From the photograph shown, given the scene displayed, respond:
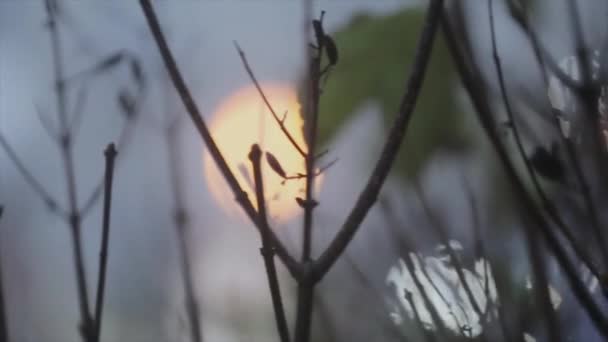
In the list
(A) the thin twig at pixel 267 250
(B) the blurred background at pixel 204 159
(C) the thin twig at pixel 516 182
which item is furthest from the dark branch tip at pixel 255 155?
(B) the blurred background at pixel 204 159

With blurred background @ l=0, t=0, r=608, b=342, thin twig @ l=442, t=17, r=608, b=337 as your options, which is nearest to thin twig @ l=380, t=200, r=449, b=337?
blurred background @ l=0, t=0, r=608, b=342

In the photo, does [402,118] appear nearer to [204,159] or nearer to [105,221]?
[105,221]

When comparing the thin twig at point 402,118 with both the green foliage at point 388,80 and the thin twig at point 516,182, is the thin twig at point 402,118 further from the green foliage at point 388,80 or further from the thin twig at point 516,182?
the green foliage at point 388,80

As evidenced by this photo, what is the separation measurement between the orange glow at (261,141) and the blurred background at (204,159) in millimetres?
19

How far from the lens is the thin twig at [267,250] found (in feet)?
1.25

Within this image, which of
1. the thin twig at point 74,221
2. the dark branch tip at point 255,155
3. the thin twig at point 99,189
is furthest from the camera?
the thin twig at point 99,189

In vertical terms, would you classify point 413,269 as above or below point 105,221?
below

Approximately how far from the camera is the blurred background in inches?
31.4

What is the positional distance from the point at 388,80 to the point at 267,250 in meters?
0.49

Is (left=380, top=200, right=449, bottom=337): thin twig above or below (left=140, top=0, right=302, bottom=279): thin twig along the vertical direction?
below

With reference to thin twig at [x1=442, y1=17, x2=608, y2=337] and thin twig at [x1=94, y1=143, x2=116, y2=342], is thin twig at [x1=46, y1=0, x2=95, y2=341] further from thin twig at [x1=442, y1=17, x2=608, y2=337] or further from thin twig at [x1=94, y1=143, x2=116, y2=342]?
thin twig at [x1=442, y1=17, x2=608, y2=337]

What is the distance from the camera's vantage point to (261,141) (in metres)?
0.59

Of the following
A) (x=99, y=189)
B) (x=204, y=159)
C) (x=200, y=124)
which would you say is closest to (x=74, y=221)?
(x=99, y=189)

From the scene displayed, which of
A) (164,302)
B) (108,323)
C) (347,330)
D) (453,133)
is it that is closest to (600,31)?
(453,133)
